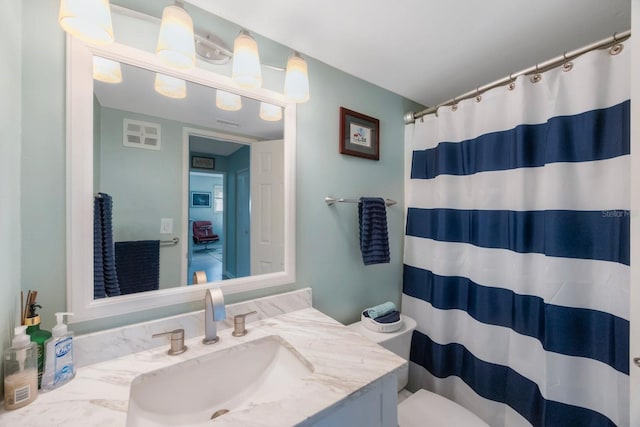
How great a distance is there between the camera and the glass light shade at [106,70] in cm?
78

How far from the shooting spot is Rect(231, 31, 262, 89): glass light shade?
0.91 m

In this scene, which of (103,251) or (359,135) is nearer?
(103,251)

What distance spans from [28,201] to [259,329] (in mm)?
812

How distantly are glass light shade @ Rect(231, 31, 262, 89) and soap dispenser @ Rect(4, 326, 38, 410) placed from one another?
37.9 inches

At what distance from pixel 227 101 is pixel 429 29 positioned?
3.01 feet

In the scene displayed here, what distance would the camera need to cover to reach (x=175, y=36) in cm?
77

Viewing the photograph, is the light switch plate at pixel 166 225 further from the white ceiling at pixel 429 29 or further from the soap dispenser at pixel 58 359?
the white ceiling at pixel 429 29

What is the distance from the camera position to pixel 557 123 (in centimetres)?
99

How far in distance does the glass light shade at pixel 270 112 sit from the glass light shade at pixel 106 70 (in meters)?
0.50

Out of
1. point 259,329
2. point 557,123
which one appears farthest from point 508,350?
point 259,329

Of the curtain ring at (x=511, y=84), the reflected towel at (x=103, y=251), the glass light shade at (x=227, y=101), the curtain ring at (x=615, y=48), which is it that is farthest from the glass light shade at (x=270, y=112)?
the curtain ring at (x=615, y=48)

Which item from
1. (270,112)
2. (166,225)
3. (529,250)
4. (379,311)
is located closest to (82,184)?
(166,225)

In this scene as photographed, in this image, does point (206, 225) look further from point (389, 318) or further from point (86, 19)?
point (389, 318)

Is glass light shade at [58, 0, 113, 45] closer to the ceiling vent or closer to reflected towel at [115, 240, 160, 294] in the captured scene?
the ceiling vent
